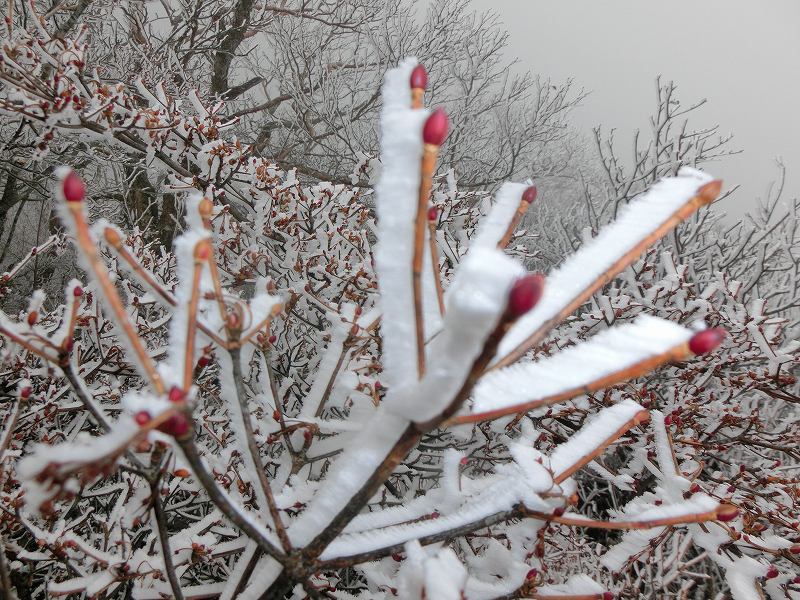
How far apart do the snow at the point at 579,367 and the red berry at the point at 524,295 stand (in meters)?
0.17

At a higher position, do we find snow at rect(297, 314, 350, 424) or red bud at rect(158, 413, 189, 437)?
red bud at rect(158, 413, 189, 437)

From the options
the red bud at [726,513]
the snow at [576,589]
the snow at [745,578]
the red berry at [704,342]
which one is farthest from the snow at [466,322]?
the snow at [745,578]

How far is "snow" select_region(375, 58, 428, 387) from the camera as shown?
1.83ft

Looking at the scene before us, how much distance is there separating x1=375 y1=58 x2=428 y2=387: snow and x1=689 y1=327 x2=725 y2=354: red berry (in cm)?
32

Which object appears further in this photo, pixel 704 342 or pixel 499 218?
pixel 499 218

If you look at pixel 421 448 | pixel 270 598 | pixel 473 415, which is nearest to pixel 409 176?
pixel 473 415

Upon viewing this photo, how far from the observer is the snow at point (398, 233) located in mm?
558

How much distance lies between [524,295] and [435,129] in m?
0.24

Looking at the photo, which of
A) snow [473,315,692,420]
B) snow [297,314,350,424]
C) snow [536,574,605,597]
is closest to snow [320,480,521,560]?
snow [536,574,605,597]

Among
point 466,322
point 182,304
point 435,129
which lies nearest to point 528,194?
point 435,129

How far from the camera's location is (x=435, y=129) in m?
0.53

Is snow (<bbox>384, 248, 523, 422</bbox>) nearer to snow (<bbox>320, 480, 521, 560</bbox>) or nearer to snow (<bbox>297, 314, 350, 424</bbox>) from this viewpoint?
snow (<bbox>320, 480, 521, 560</bbox>)

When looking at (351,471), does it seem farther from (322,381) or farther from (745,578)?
(745,578)

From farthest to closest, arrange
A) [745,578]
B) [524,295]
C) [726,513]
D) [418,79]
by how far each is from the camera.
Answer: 1. [745,578]
2. [726,513]
3. [418,79]
4. [524,295]
